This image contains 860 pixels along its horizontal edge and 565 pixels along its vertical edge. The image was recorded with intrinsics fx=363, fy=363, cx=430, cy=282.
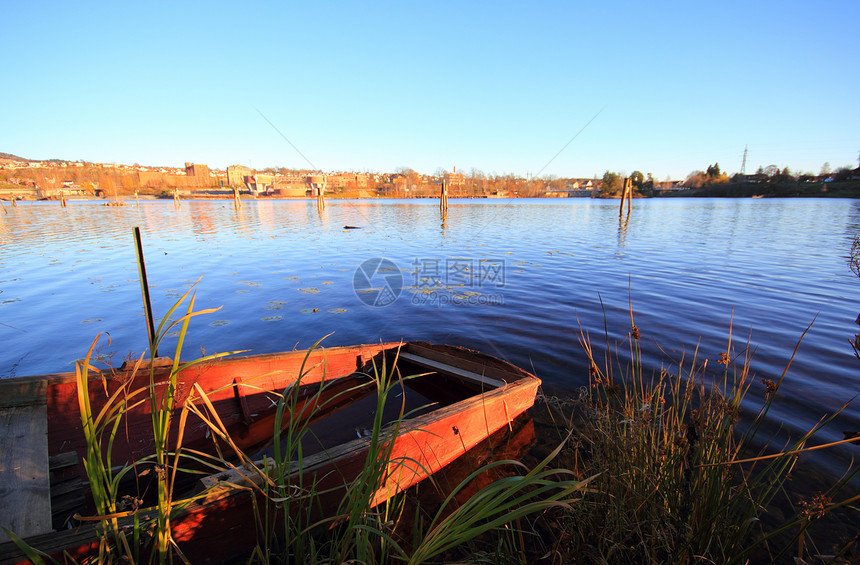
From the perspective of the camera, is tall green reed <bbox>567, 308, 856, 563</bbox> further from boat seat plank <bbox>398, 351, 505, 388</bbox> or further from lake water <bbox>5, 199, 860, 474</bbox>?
lake water <bbox>5, 199, 860, 474</bbox>

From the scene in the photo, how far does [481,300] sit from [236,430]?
6335mm

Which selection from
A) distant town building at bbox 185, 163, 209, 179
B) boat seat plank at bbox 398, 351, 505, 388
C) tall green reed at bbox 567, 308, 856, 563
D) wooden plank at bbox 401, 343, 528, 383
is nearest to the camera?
tall green reed at bbox 567, 308, 856, 563

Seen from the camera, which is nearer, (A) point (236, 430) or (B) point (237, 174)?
(A) point (236, 430)

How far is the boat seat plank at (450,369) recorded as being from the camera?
3.84m

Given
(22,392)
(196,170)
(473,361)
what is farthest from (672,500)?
(196,170)

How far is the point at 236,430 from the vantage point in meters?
3.51

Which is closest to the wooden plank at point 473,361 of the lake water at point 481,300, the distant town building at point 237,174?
the lake water at point 481,300

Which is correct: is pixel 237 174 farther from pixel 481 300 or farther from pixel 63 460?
pixel 63 460

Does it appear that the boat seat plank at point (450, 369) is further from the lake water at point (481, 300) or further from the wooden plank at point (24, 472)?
the wooden plank at point (24, 472)

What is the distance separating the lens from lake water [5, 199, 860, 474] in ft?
18.4

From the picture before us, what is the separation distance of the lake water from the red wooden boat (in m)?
1.74

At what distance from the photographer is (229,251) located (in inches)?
621

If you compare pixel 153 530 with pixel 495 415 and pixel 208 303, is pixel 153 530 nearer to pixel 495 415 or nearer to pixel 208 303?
pixel 495 415

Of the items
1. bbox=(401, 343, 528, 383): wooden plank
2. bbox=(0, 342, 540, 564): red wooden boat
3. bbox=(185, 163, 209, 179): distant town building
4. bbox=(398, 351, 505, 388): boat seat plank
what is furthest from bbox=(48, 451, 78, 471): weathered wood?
bbox=(185, 163, 209, 179): distant town building
